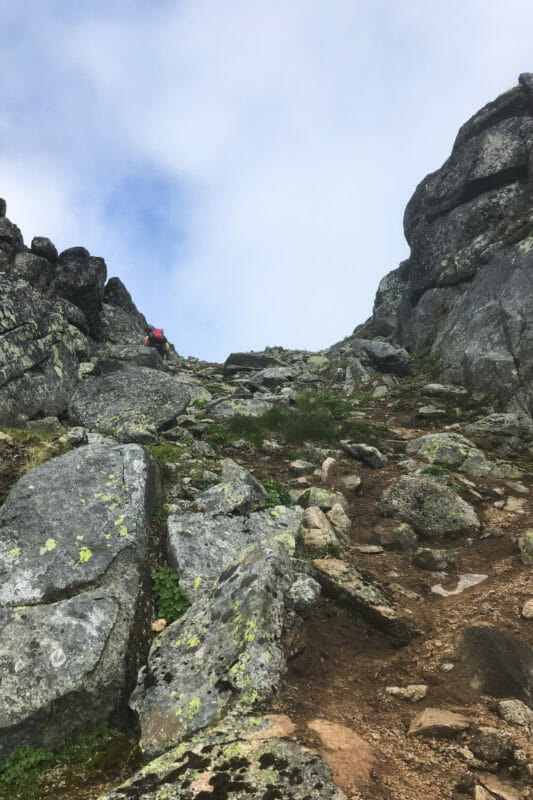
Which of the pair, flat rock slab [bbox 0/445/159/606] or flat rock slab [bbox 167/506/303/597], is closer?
flat rock slab [bbox 0/445/159/606]

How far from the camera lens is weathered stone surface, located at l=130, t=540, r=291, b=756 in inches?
156

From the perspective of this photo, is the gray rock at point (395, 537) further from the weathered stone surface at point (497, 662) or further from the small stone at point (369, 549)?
the weathered stone surface at point (497, 662)

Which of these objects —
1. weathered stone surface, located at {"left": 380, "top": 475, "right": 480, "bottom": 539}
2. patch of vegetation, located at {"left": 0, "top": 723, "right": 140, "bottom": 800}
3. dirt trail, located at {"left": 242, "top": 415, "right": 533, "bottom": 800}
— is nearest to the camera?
dirt trail, located at {"left": 242, "top": 415, "right": 533, "bottom": 800}

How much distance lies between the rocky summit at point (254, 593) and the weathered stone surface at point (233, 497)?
0.04 meters

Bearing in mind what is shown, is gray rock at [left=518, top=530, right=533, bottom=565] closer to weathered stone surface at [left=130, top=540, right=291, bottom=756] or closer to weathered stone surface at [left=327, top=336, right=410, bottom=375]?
weathered stone surface at [left=130, top=540, right=291, bottom=756]

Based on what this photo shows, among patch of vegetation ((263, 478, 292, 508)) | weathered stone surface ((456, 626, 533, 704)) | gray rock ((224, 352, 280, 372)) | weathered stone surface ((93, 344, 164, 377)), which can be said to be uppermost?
gray rock ((224, 352, 280, 372))

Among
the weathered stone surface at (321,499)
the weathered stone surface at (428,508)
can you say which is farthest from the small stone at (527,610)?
the weathered stone surface at (321,499)

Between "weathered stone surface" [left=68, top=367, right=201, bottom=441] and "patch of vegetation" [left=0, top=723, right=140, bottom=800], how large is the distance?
7.91m

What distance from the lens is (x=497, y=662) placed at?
409cm

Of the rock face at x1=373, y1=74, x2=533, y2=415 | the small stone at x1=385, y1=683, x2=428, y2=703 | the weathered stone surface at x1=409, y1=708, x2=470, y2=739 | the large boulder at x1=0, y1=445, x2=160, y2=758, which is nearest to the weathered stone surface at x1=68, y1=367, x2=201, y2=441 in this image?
the large boulder at x1=0, y1=445, x2=160, y2=758

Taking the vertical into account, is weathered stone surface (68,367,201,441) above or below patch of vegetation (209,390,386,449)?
above

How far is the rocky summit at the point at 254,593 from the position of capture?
328 centimetres

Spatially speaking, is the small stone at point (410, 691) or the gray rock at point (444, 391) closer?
the small stone at point (410, 691)

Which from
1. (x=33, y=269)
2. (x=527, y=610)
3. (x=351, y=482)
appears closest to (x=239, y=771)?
(x=527, y=610)
